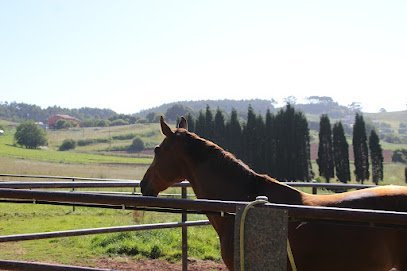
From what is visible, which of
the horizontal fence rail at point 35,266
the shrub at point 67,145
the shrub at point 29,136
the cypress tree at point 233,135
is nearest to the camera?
the horizontal fence rail at point 35,266

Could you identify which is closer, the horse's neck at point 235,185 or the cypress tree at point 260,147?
the horse's neck at point 235,185

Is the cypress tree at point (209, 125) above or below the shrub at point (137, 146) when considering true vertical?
above

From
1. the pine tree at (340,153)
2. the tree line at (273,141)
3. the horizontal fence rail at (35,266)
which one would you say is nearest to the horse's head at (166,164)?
the horizontal fence rail at (35,266)

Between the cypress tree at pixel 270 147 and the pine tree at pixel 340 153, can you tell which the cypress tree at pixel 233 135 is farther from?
the pine tree at pixel 340 153

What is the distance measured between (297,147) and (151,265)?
5040cm

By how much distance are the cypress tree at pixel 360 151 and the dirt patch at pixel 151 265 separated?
165ft

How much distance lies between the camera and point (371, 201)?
12.5ft

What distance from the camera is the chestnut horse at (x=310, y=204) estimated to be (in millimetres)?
3582

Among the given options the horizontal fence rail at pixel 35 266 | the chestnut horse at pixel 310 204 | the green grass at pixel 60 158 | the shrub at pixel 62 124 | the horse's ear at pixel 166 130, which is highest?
the shrub at pixel 62 124

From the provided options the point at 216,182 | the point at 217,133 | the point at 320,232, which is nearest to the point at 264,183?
the point at 216,182

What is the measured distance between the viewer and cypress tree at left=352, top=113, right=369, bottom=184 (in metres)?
57.1

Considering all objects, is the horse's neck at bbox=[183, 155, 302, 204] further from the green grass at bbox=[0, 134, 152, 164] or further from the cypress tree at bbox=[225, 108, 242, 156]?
the green grass at bbox=[0, 134, 152, 164]

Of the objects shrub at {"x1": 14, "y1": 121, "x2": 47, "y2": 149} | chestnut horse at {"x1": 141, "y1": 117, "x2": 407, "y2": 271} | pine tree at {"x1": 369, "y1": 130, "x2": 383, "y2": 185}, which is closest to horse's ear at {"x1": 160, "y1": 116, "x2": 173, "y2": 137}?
chestnut horse at {"x1": 141, "y1": 117, "x2": 407, "y2": 271}

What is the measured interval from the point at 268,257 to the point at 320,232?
1.34 metres
